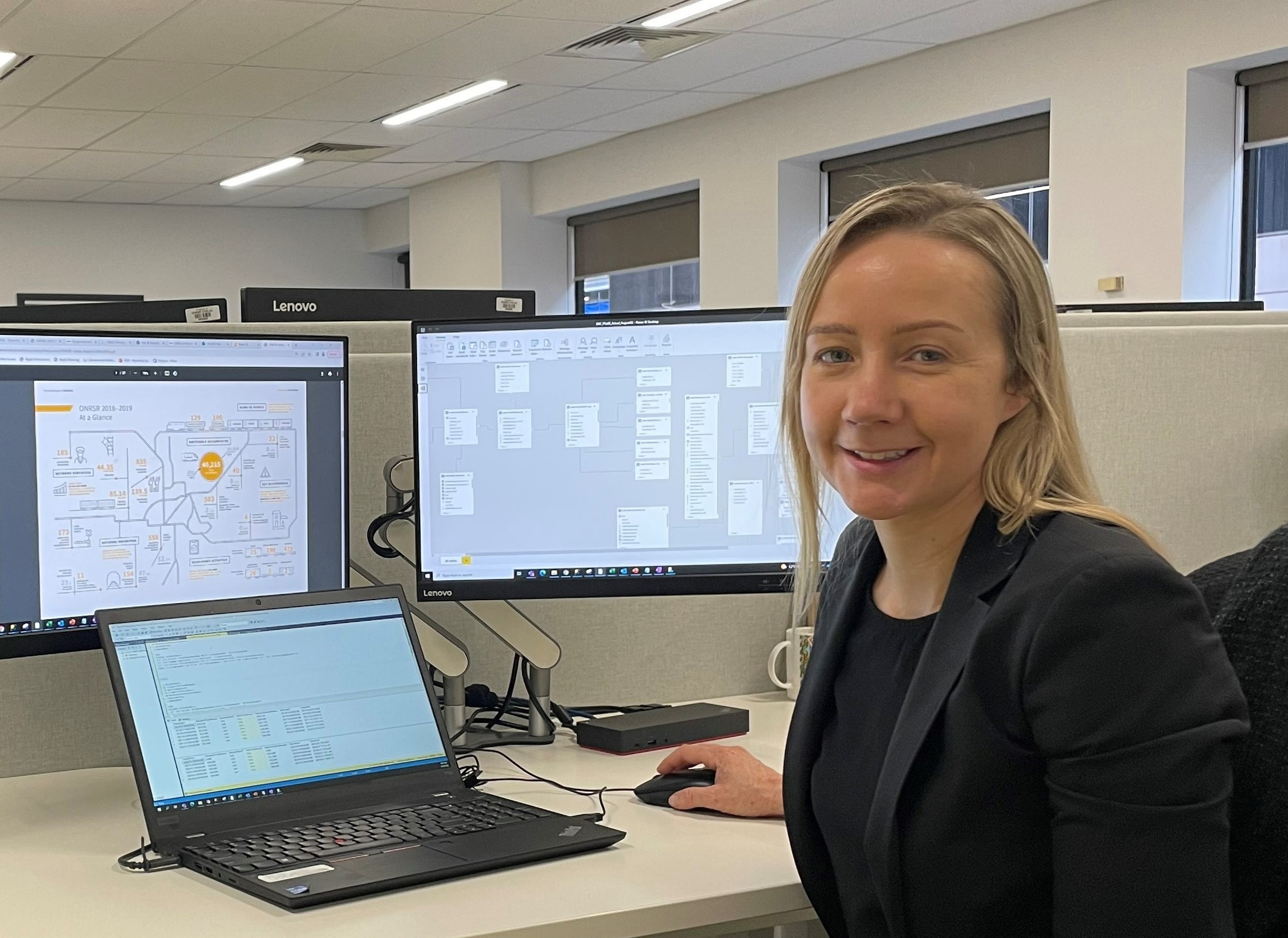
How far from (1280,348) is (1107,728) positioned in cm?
117

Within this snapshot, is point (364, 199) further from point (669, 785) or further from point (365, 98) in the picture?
point (669, 785)

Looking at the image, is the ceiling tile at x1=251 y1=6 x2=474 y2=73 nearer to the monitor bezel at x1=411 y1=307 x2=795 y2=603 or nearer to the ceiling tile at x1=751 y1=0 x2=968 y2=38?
the ceiling tile at x1=751 y1=0 x2=968 y2=38

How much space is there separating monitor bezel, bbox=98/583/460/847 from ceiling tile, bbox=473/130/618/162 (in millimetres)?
6600

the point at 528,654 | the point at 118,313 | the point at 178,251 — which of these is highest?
the point at 178,251

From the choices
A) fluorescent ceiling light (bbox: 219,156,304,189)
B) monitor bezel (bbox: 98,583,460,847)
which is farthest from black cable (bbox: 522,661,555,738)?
fluorescent ceiling light (bbox: 219,156,304,189)

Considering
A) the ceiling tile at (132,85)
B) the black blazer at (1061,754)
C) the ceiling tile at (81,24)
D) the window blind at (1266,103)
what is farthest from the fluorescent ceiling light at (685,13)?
the black blazer at (1061,754)

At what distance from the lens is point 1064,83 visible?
543 cm

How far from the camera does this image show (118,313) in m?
2.11

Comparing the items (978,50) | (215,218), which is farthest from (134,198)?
(978,50)

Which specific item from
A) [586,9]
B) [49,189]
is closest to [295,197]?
[49,189]

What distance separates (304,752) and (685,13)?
14.5ft

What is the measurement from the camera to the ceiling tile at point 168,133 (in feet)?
23.4

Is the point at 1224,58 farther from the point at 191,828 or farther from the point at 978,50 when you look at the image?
the point at 191,828

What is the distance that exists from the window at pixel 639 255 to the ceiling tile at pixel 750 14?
222 centimetres
